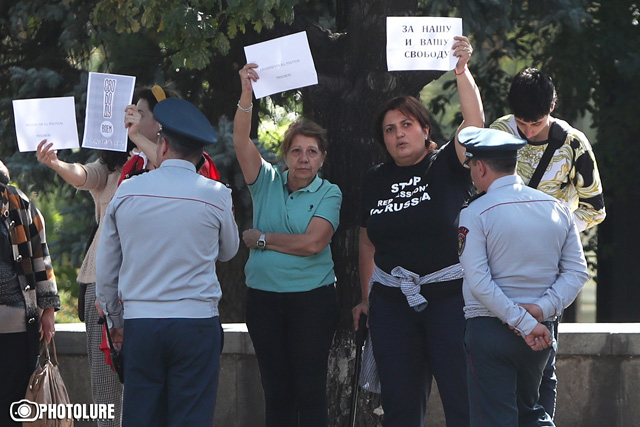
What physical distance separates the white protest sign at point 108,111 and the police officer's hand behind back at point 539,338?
2.35 m

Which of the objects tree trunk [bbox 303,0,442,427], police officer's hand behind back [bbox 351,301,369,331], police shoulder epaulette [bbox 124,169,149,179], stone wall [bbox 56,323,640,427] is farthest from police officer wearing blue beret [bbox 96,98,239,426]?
stone wall [bbox 56,323,640,427]

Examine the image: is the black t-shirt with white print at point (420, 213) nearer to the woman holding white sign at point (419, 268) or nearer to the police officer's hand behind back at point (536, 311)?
the woman holding white sign at point (419, 268)

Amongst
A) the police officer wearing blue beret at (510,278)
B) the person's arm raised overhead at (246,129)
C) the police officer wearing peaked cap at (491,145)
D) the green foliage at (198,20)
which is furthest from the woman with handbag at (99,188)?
the police officer wearing blue beret at (510,278)

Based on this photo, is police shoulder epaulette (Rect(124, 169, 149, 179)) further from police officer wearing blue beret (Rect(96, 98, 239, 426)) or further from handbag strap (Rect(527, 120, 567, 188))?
handbag strap (Rect(527, 120, 567, 188))

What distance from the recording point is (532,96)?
4797mm

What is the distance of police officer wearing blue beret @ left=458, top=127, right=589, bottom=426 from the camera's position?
4082 mm

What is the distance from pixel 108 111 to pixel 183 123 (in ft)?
3.25

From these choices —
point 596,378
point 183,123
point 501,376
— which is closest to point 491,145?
point 501,376

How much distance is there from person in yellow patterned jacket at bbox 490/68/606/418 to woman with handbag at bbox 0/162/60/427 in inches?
96.3

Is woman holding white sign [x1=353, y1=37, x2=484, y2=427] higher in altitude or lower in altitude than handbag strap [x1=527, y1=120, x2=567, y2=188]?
lower

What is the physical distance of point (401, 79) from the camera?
596cm

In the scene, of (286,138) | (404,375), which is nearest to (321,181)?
(286,138)

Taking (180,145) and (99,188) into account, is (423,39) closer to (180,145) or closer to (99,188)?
(180,145)

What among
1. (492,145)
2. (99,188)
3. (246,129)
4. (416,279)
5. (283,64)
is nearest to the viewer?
(492,145)
